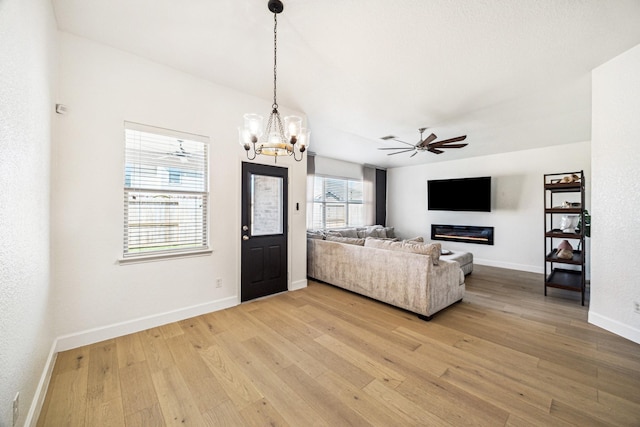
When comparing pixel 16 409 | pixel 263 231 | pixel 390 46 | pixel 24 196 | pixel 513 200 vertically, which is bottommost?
pixel 16 409

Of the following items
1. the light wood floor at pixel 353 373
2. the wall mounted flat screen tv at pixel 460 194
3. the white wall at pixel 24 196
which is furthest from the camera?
the wall mounted flat screen tv at pixel 460 194

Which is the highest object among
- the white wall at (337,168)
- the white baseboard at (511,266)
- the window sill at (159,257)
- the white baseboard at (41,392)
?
the white wall at (337,168)

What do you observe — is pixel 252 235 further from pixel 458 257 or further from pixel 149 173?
pixel 458 257

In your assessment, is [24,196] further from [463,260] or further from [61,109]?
[463,260]

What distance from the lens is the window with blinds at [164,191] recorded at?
9.03ft

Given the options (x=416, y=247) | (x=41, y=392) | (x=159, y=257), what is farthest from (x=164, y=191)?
(x=416, y=247)

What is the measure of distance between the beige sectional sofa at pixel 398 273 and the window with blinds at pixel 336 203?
7.66ft

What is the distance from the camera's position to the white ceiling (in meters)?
2.14

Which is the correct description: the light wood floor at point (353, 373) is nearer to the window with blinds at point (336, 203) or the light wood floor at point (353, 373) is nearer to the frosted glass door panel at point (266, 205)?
the frosted glass door panel at point (266, 205)

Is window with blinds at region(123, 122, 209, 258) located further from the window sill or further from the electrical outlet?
the electrical outlet

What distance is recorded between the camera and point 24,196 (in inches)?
59.1

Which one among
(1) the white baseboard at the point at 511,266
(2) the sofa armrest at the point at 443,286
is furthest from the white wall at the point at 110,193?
(1) the white baseboard at the point at 511,266

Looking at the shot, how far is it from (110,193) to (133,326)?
4.67ft

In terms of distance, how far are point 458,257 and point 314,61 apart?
4.21 m
